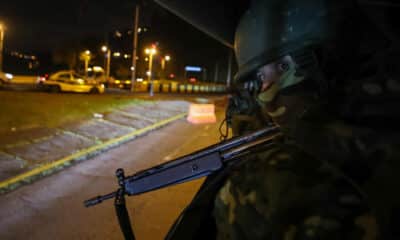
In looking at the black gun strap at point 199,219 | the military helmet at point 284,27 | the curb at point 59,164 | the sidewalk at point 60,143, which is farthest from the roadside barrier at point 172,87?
the black gun strap at point 199,219

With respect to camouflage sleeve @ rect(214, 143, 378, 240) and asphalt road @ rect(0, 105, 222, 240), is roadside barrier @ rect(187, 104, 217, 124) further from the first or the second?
camouflage sleeve @ rect(214, 143, 378, 240)

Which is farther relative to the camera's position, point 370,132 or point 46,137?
point 46,137

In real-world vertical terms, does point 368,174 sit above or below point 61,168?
above

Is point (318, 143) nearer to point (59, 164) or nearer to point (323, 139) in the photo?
point (323, 139)

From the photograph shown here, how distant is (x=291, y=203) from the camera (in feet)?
3.26

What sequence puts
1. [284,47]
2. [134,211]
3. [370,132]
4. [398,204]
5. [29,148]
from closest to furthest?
1. [398,204]
2. [370,132]
3. [284,47]
4. [134,211]
5. [29,148]

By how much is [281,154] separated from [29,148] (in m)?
7.10

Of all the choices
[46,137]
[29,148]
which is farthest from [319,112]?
[46,137]

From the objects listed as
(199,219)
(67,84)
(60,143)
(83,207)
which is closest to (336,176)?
(199,219)

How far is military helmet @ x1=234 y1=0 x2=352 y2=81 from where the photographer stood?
127cm

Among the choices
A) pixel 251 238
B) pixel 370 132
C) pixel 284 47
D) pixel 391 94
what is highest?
pixel 284 47

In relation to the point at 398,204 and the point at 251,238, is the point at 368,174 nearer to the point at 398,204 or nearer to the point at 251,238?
the point at 398,204

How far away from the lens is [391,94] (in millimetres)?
954

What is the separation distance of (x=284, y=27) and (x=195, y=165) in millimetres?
744
